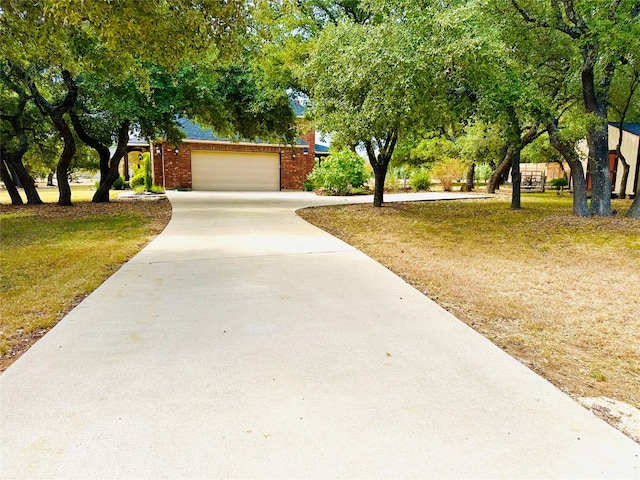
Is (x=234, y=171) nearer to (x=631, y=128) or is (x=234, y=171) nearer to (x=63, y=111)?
(x=63, y=111)

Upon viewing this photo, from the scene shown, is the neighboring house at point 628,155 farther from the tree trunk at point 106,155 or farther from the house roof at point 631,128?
the tree trunk at point 106,155

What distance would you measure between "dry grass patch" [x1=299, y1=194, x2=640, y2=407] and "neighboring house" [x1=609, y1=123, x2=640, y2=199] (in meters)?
9.16

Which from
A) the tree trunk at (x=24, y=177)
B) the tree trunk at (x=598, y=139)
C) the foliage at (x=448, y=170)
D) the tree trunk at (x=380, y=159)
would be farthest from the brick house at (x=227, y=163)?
the tree trunk at (x=598, y=139)

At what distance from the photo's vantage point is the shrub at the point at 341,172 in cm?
1841

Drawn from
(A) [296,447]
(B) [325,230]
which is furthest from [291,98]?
(A) [296,447]

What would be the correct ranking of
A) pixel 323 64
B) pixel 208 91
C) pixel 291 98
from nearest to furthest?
pixel 323 64 < pixel 208 91 < pixel 291 98

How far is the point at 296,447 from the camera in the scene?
191 centimetres

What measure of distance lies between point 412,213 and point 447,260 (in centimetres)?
581

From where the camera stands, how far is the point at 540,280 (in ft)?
16.4

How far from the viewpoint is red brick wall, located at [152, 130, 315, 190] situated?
21.4 meters

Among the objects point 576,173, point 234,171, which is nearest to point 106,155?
point 234,171

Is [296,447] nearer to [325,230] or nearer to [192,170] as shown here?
[325,230]

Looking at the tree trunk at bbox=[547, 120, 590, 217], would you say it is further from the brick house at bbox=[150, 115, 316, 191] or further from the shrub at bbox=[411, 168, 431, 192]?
the brick house at bbox=[150, 115, 316, 191]

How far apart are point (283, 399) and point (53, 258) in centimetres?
498
